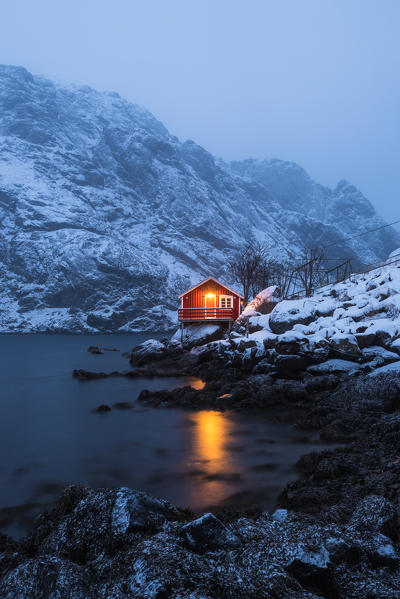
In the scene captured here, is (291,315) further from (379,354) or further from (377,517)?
(377,517)

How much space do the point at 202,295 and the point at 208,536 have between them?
42.3 m

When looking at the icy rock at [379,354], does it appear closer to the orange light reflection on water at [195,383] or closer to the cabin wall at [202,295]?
the orange light reflection on water at [195,383]

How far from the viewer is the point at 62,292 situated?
502 feet

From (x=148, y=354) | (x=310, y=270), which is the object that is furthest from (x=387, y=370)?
(x=310, y=270)

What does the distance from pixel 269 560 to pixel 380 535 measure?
1792mm

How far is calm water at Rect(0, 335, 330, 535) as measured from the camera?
10477 mm

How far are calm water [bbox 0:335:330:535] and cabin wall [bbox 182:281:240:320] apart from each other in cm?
2429

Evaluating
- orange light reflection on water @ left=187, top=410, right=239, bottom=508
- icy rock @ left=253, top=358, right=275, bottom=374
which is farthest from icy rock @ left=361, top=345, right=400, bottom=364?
orange light reflection on water @ left=187, top=410, right=239, bottom=508

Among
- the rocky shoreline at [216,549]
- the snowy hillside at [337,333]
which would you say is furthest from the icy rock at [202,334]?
the rocky shoreline at [216,549]

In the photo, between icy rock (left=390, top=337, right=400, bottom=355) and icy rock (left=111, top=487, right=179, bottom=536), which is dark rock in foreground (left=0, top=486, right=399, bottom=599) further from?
icy rock (left=390, top=337, right=400, bottom=355)

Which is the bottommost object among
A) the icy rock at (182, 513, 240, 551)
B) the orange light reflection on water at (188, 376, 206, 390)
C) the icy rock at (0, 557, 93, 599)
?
the orange light reflection on water at (188, 376, 206, 390)

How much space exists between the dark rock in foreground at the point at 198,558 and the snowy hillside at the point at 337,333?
1518 cm

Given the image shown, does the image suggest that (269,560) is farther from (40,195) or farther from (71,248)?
(40,195)

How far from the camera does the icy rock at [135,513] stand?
17.6 feet
